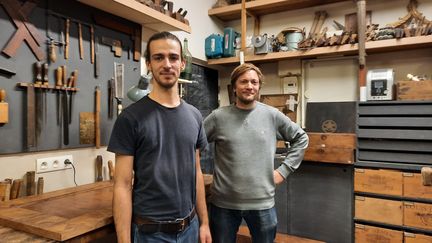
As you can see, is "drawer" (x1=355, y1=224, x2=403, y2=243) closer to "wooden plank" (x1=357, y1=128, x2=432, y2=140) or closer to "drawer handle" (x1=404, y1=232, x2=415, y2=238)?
"drawer handle" (x1=404, y1=232, x2=415, y2=238)

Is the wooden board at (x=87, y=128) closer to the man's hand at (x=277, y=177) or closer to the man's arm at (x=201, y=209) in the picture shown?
the man's arm at (x=201, y=209)

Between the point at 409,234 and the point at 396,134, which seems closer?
the point at 409,234

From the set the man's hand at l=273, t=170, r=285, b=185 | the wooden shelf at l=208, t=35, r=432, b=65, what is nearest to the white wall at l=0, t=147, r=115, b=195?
the man's hand at l=273, t=170, r=285, b=185

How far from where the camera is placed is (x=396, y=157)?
7.59 ft

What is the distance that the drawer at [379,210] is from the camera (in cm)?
224

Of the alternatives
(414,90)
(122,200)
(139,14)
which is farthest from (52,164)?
(414,90)

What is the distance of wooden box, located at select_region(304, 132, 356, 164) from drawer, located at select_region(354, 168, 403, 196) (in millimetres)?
138

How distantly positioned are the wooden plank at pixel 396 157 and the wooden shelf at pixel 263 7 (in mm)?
1536

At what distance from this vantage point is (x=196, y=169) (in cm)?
131

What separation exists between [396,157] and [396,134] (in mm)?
179

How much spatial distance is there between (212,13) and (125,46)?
1.42 m

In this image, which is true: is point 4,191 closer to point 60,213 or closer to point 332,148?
point 60,213

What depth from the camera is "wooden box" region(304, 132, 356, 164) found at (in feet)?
7.87

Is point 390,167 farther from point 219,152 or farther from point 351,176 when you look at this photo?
point 219,152
